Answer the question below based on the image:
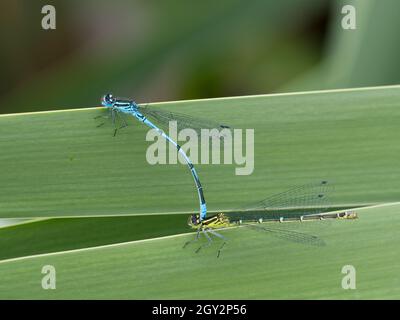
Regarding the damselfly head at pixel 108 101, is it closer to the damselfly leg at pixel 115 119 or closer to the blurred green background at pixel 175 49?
the damselfly leg at pixel 115 119

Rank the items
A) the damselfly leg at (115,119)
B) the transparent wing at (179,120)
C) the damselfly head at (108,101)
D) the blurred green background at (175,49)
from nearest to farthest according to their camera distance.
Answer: the transparent wing at (179,120), the damselfly leg at (115,119), the damselfly head at (108,101), the blurred green background at (175,49)

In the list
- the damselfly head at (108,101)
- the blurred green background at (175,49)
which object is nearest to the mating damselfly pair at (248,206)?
the damselfly head at (108,101)

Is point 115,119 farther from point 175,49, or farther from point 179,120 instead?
point 175,49

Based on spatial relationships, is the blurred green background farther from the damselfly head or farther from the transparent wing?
the transparent wing

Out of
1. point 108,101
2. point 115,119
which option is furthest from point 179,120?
→ point 108,101

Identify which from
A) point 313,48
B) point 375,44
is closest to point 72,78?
point 313,48

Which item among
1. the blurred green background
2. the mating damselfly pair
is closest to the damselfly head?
the mating damselfly pair
